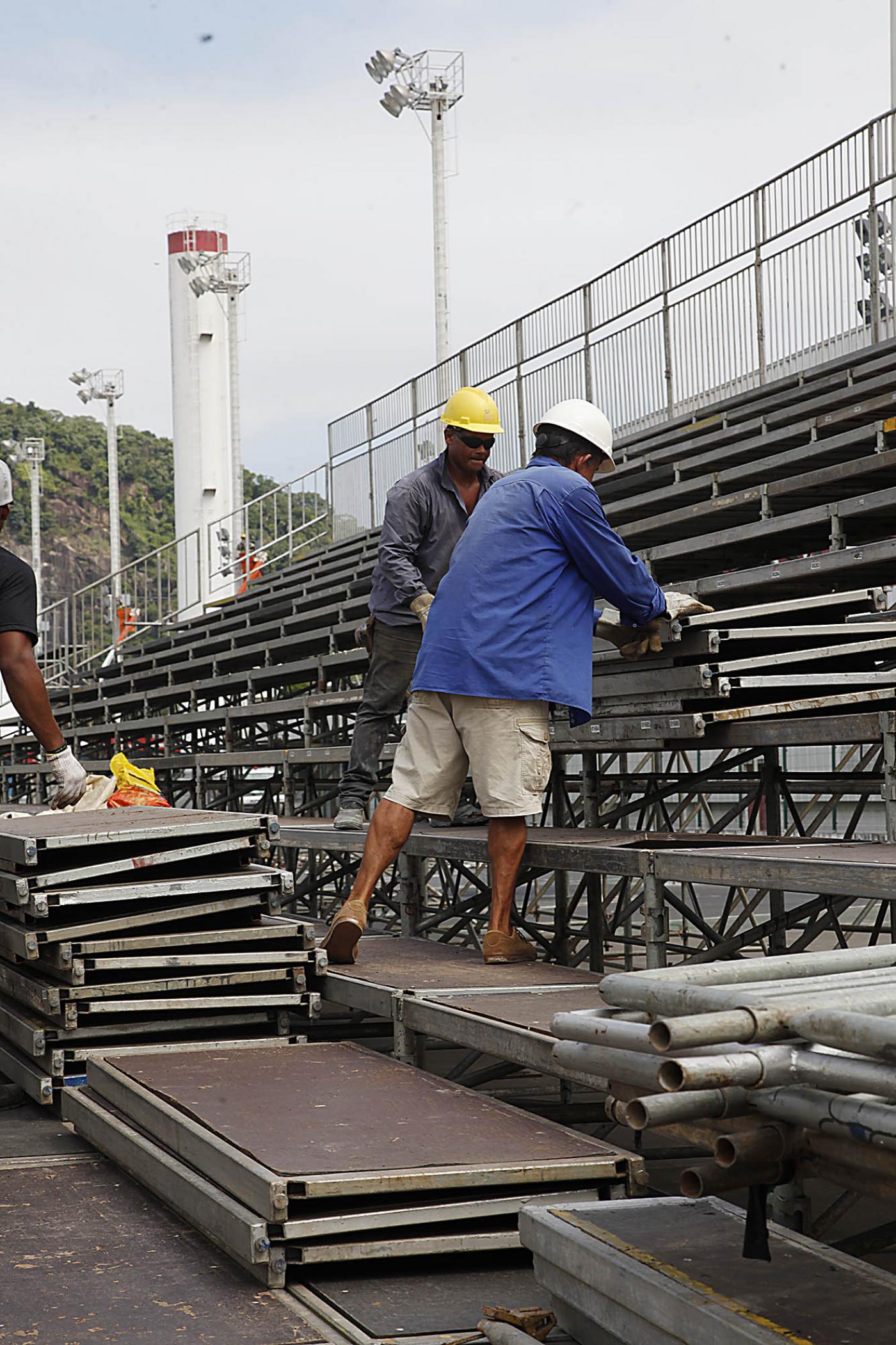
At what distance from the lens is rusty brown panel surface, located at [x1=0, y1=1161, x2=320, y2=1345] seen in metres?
2.90

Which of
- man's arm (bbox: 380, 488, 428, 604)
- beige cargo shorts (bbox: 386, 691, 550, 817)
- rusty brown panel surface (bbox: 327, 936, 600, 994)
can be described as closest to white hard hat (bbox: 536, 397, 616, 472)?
beige cargo shorts (bbox: 386, 691, 550, 817)

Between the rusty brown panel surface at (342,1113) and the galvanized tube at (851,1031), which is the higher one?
the galvanized tube at (851,1031)

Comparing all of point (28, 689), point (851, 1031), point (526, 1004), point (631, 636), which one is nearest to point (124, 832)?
point (28, 689)

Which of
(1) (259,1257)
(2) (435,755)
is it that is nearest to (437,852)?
(2) (435,755)

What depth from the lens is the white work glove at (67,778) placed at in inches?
241

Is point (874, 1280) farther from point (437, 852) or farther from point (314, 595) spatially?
point (314, 595)

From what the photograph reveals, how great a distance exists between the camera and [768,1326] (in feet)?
7.36

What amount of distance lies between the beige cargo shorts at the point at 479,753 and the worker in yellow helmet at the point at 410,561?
1.39 m

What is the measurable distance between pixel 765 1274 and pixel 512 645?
2.83 metres

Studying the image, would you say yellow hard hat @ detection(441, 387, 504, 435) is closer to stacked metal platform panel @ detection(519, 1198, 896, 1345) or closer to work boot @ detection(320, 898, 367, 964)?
work boot @ detection(320, 898, 367, 964)

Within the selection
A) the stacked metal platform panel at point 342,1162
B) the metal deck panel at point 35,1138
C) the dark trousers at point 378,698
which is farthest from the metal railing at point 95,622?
the stacked metal platform panel at point 342,1162

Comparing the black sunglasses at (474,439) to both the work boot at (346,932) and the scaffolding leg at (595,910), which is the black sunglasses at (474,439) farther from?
the work boot at (346,932)

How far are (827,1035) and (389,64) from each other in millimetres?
26726

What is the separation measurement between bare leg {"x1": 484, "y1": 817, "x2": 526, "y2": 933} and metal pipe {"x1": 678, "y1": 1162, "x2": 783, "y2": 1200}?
308cm
